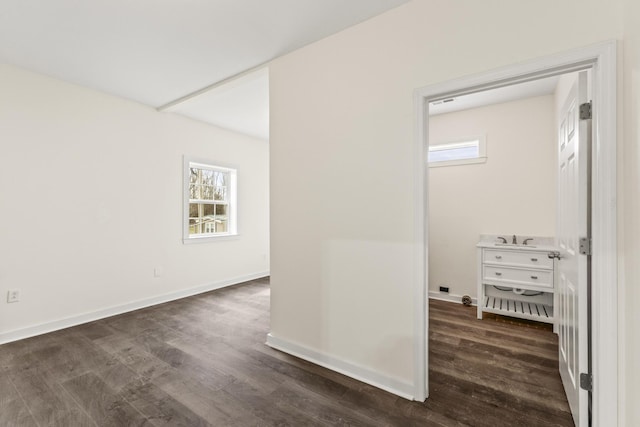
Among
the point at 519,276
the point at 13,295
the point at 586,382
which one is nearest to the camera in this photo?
the point at 586,382

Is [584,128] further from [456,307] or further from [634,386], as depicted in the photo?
[456,307]

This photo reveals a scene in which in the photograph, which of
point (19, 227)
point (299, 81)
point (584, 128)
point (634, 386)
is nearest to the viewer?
point (634, 386)

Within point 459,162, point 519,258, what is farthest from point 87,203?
point 519,258

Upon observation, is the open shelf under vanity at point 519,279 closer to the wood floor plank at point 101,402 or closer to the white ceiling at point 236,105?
the white ceiling at point 236,105

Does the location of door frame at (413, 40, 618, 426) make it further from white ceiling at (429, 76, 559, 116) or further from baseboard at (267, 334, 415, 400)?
white ceiling at (429, 76, 559, 116)

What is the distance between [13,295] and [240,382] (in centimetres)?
257

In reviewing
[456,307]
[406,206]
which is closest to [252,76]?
[406,206]

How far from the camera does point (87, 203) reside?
324cm

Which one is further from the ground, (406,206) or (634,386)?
(406,206)

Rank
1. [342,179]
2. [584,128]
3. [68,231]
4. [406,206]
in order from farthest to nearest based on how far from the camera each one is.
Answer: [68,231] < [342,179] < [406,206] < [584,128]

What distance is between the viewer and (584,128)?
150 cm

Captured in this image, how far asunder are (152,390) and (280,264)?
1266mm

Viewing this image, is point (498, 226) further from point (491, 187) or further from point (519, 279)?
point (519, 279)

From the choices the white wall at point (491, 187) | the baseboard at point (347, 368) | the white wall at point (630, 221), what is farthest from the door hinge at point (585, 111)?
the white wall at point (491, 187)
